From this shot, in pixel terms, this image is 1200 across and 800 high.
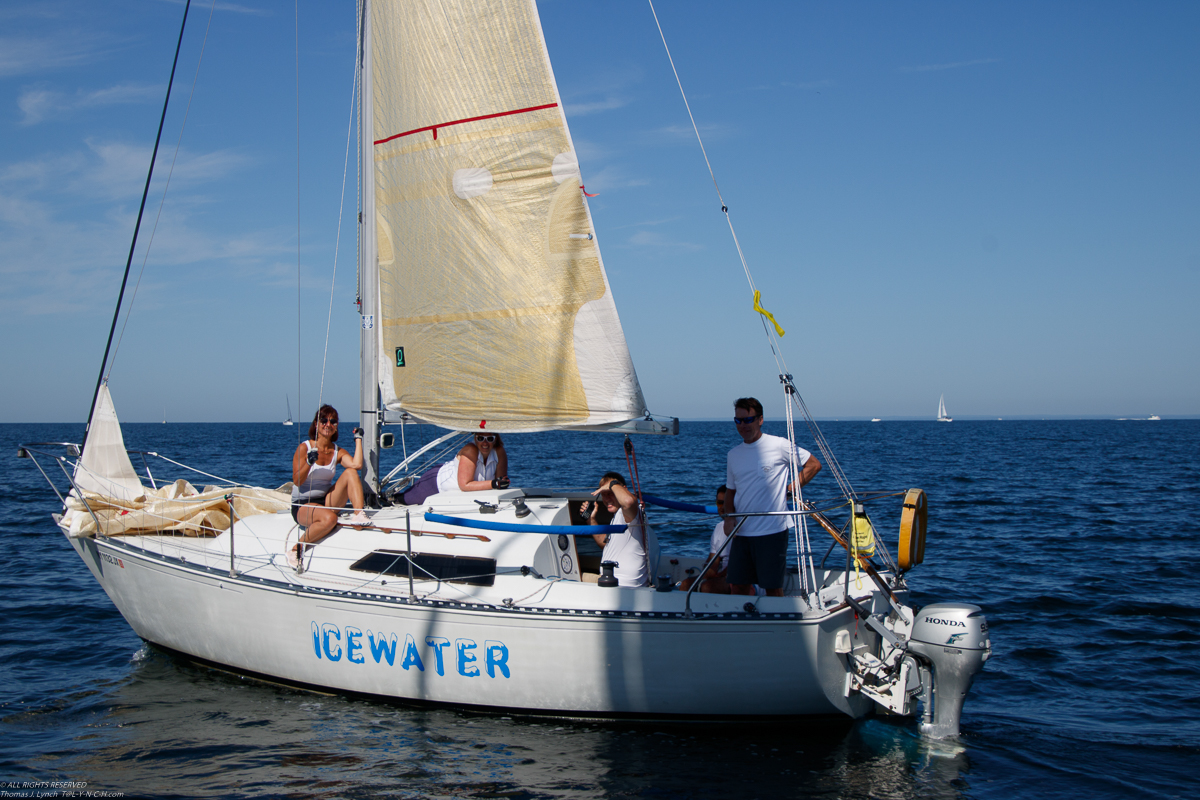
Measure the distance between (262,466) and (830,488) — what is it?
19868 millimetres

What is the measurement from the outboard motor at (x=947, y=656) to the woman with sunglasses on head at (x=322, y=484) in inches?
174

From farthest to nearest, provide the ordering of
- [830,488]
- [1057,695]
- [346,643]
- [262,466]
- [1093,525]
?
1. [262,466]
2. [830,488]
3. [1093,525]
4. [1057,695]
5. [346,643]

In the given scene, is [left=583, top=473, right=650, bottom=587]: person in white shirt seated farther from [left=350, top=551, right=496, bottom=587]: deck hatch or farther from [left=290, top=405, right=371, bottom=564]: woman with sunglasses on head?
[left=290, top=405, right=371, bottom=564]: woman with sunglasses on head

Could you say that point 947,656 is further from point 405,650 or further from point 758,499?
point 405,650

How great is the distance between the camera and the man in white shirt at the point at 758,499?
609 cm

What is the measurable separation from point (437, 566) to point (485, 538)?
17.0 inches

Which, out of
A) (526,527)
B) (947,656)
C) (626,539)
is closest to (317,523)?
(526,527)

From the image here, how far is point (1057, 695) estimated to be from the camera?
7109 mm

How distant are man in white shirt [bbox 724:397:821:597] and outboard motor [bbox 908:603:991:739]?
3.38ft

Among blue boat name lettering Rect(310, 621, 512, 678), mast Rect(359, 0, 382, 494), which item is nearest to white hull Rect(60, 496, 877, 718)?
blue boat name lettering Rect(310, 621, 512, 678)

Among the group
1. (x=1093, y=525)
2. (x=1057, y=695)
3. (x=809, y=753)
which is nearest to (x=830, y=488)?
(x=1093, y=525)

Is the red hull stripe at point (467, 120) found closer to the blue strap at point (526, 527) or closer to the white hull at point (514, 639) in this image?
the blue strap at point (526, 527)

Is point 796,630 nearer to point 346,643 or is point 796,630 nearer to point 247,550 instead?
point 346,643

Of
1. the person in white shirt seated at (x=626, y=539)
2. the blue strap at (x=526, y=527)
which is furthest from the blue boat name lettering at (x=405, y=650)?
the person in white shirt seated at (x=626, y=539)
